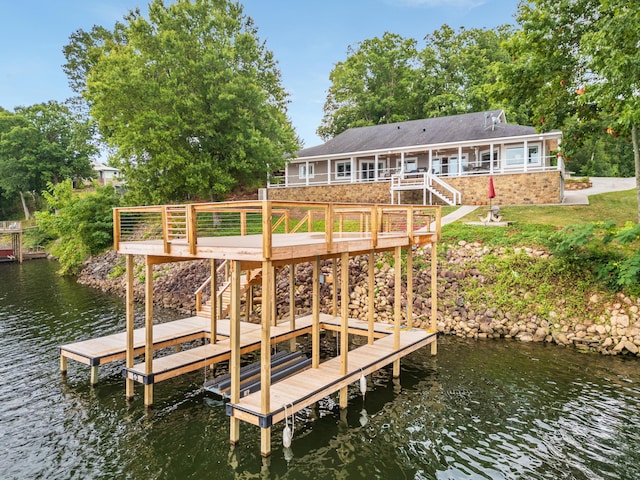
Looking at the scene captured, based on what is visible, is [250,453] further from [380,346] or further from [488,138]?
[488,138]

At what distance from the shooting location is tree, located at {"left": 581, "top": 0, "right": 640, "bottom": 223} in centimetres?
1221

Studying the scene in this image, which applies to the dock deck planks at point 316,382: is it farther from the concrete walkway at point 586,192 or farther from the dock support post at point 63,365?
the concrete walkway at point 586,192

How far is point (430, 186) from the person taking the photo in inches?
1045

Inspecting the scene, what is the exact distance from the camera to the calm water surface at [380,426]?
6.70m

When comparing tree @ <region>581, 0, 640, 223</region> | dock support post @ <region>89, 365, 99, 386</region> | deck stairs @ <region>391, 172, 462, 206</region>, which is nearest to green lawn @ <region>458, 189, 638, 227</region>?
deck stairs @ <region>391, 172, 462, 206</region>

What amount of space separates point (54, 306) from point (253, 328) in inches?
496

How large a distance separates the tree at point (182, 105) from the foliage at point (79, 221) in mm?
4690

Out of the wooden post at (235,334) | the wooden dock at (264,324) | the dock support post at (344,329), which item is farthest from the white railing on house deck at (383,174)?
the wooden post at (235,334)

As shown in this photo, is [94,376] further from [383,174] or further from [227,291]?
[383,174]

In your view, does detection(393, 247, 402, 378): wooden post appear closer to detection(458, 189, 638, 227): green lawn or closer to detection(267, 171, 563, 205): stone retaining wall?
detection(458, 189, 638, 227): green lawn

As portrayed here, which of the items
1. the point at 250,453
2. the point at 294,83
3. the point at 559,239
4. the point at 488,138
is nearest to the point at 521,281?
the point at 559,239

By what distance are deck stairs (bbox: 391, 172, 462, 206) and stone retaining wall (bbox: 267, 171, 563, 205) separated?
2.02ft

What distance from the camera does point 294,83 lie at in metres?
44.2

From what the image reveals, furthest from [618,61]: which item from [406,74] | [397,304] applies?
[406,74]
